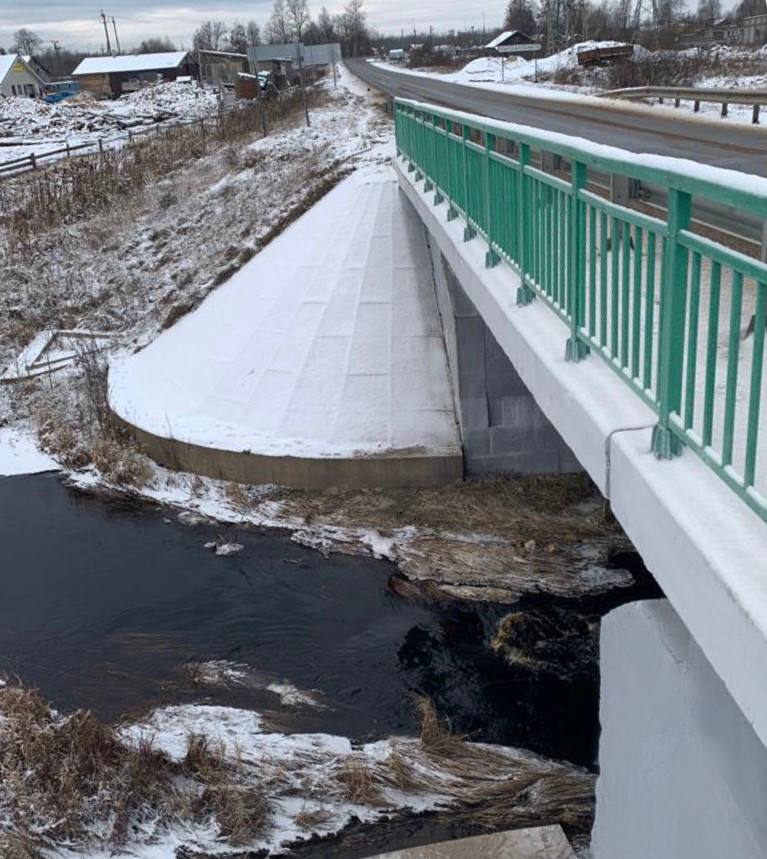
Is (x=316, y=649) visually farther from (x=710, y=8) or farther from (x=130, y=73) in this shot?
(x=710, y=8)

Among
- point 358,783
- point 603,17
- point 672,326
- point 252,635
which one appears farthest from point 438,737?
point 603,17

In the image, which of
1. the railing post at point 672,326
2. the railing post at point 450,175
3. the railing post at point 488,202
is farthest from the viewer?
the railing post at point 450,175

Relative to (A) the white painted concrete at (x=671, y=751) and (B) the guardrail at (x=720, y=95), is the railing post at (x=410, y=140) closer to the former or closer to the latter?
(B) the guardrail at (x=720, y=95)

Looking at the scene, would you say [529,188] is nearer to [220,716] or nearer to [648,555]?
[648,555]

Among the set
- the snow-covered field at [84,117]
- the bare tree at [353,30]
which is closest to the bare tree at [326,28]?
the bare tree at [353,30]

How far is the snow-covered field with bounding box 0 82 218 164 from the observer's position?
46625 millimetres

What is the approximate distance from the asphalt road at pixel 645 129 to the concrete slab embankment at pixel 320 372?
374 centimetres

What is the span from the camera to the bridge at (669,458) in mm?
3105

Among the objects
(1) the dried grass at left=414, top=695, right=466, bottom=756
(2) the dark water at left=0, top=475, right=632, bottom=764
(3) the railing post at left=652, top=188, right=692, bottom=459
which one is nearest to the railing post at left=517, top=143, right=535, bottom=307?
(3) the railing post at left=652, top=188, right=692, bottom=459

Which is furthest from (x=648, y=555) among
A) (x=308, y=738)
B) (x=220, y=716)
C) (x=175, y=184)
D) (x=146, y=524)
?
(x=175, y=184)

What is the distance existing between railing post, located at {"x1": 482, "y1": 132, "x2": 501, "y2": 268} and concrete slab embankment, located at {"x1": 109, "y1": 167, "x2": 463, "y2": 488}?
7.04 meters

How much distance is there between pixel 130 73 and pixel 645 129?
78.2 metres

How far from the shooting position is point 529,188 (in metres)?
6.41

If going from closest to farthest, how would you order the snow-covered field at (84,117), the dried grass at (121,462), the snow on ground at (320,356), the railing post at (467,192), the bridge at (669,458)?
the bridge at (669,458)
the railing post at (467,192)
the snow on ground at (320,356)
the dried grass at (121,462)
the snow-covered field at (84,117)
